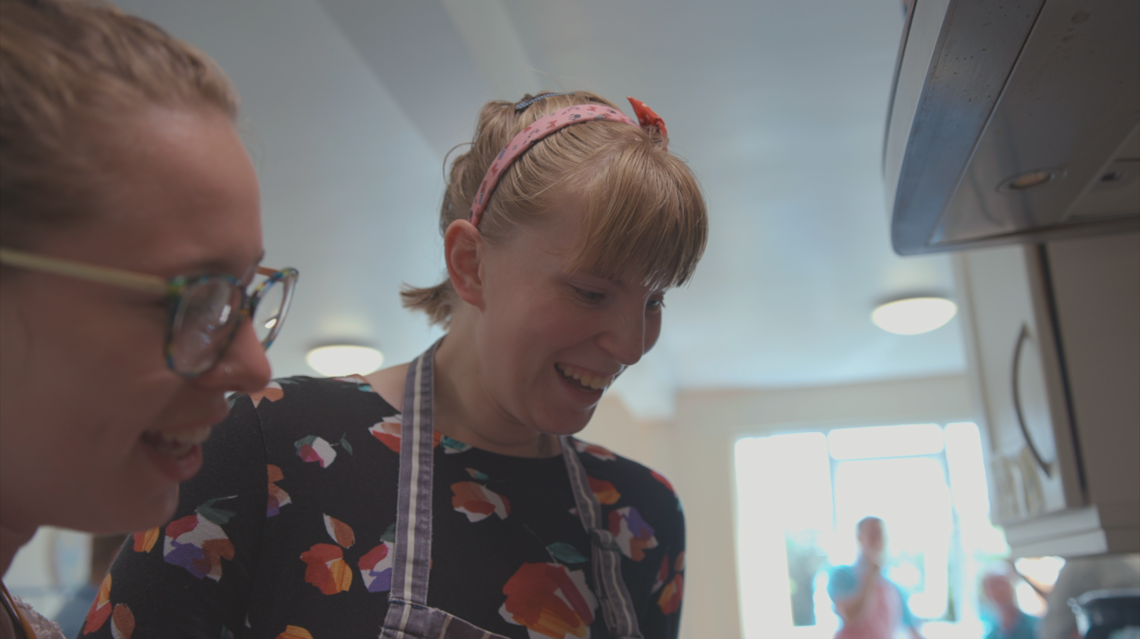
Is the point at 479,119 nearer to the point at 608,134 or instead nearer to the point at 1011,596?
the point at 608,134

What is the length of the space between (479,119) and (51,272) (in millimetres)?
569

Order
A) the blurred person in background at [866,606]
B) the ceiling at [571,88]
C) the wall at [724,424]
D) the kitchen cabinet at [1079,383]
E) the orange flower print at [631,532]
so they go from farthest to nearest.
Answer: the wall at [724,424] → the blurred person in background at [866,606] → the ceiling at [571,88] → the kitchen cabinet at [1079,383] → the orange flower print at [631,532]

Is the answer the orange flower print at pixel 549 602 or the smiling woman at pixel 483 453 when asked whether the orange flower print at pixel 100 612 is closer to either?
the smiling woman at pixel 483 453

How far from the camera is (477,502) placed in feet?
2.61

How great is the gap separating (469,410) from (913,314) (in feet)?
11.6

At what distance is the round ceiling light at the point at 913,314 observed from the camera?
12.5 ft

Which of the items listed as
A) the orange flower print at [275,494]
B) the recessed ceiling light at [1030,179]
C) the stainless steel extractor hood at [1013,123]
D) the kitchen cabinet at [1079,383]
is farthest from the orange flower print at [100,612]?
the kitchen cabinet at [1079,383]

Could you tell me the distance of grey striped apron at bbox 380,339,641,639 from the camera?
693mm

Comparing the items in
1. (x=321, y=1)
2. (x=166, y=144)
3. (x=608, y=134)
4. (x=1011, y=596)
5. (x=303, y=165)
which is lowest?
(x=1011, y=596)

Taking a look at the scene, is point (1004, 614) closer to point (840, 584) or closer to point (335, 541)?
point (840, 584)

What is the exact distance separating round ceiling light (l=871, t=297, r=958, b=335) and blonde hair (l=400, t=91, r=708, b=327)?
11.0 ft

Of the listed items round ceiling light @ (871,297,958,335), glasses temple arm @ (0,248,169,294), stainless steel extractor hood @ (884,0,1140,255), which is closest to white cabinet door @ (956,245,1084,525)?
stainless steel extractor hood @ (884,0,1140,255)

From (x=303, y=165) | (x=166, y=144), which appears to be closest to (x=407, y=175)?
(x=303, y=165)

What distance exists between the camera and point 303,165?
2422mm
